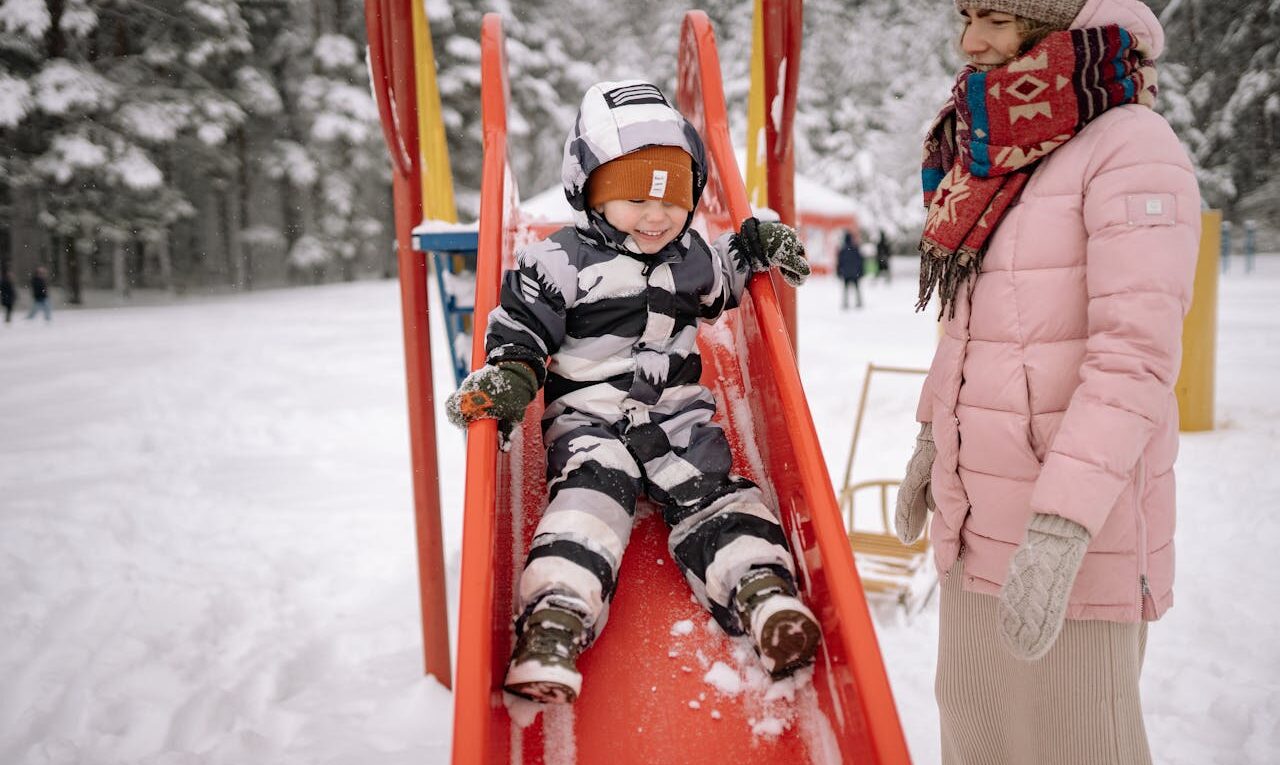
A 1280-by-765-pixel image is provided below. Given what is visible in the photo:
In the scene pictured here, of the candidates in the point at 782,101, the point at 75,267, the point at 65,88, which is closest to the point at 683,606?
the point at 782,101

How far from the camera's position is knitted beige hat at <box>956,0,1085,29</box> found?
1293 millimetres

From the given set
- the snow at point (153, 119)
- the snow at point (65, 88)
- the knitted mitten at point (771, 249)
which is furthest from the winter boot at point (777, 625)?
the snow at point (153, 119)

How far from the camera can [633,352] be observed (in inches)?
77.3

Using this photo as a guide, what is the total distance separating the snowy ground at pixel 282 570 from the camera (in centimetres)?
254

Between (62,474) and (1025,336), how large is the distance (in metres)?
5.83

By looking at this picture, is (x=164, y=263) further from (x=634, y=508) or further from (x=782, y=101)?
(x=634, y=508)

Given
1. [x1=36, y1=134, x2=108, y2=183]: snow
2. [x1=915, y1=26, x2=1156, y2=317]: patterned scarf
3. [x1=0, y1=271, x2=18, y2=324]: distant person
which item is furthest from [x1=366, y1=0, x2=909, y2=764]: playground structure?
[x1=36, y1=134, x2=108, y2=183]: snow

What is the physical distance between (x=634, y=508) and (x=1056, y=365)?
0.94m

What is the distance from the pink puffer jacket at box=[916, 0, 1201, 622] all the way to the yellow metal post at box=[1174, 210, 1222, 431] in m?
4.58

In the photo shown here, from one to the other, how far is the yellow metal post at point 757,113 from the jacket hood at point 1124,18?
5.24 ft

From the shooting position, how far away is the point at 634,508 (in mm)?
1812

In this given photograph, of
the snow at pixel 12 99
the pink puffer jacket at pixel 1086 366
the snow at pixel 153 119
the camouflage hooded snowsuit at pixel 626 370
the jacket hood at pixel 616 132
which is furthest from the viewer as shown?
the snow at pixel 153 119

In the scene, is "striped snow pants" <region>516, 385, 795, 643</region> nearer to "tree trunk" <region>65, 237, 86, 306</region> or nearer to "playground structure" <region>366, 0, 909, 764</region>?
"playground structure" <region>366, 0, 909, 764</region>

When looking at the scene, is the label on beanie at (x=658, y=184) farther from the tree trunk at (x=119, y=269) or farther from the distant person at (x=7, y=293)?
the tree trunk at (x=119, y=269)
